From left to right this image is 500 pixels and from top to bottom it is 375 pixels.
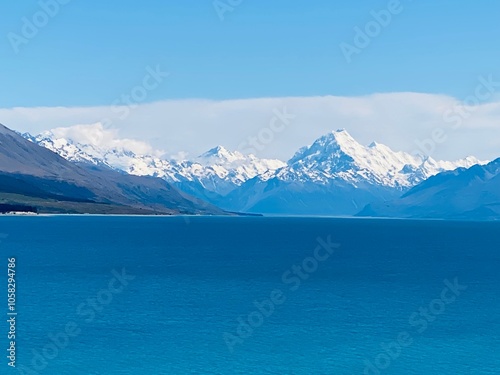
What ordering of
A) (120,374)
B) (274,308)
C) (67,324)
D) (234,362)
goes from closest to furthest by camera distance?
(120,374) < (234,362) < (67,324) < (274,308)

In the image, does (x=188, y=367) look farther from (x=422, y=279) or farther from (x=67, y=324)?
(x=422, y=279)

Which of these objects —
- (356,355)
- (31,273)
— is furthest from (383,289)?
(31,273)

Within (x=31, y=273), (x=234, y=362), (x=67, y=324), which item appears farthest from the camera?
(x=31, y=273)

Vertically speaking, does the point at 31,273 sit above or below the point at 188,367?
above

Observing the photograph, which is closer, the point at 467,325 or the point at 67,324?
the point at 67,324

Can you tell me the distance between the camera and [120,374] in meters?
74.9

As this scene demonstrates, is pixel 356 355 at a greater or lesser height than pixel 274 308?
lesser

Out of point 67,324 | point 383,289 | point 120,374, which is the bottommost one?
point 120,374

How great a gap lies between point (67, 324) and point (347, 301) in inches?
2040

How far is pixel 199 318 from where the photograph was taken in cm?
10488

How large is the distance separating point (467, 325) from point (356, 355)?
28.9 m

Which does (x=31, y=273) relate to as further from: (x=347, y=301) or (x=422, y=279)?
(x=422, y=279)

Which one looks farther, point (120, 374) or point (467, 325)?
point (467, 325)

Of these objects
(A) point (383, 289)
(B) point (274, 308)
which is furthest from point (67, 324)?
(A) point (383, 289)
